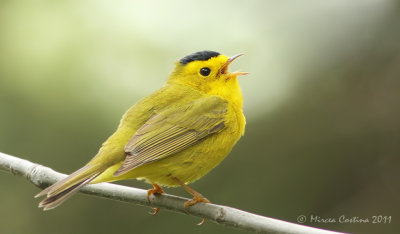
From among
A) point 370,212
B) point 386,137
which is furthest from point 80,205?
point 386,137

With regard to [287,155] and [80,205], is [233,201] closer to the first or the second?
[287,155]

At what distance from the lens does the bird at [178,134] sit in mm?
3943

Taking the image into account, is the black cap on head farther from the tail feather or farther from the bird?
the tail feather

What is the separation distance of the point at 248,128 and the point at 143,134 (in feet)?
7.09

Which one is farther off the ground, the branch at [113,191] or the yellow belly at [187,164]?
the yellow belly at [187,164]

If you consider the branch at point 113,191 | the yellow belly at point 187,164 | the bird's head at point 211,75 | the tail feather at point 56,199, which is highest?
the bird's head at point 211,75

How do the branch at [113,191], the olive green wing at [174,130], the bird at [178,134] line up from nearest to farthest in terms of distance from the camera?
the branch at [113,191] → the bird at [178,134] → the olive green wing at [174,130]

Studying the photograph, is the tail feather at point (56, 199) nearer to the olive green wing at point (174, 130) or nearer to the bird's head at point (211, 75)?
the olive green wing at point (174, 130)

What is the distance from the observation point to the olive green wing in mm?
4074
